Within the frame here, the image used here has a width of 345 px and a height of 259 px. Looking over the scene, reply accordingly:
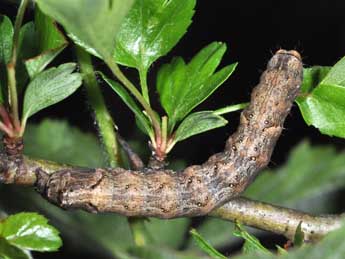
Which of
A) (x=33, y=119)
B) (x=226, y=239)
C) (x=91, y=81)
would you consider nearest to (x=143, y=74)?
(x=91, y=81)

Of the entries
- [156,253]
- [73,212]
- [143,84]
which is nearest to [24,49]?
[143,84]

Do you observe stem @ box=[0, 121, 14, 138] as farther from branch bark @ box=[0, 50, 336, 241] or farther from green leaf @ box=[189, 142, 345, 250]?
green leaf @ box=[189, 142, 345, 250]

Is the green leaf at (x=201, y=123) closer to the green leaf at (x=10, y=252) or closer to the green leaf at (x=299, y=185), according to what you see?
the green leaf at (x=10, y=252)

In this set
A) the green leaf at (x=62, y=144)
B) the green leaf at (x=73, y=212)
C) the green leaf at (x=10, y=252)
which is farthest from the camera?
the green leaf at (x=62, y=144)

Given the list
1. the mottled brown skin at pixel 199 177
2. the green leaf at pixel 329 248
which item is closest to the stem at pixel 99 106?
the mottled brown skin at pixel 199 177

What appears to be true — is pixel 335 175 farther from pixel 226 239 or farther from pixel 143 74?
pixel 143 74

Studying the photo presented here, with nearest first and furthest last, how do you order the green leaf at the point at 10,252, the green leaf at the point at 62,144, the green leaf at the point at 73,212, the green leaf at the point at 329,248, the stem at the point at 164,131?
the green leaf at the point at 329,248 < the green leaf at the point at 10,252 < the stem at the point at 164,131 < the green leaf at the point at 73,212 < the green leaf at the point at 62,144

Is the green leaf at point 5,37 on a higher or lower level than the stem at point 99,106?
higher
